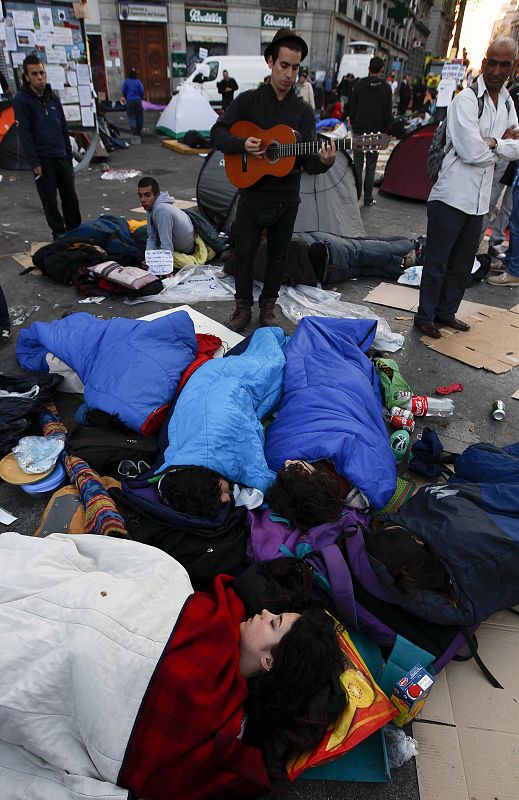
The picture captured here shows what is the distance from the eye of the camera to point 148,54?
63.9 feet

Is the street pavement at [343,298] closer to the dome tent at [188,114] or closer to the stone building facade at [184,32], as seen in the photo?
the dome tent at [188,114]

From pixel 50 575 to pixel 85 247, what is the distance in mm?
3979

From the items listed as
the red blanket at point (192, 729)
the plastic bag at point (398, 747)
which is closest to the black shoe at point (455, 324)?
the plastic bag at point (398, 747)

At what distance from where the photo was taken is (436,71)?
21.7 metres

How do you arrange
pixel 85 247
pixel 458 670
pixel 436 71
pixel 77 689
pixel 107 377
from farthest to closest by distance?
pixel 436 71, pixel 85 247, pixel 107 377, pixel 458 670, pixel 77 689

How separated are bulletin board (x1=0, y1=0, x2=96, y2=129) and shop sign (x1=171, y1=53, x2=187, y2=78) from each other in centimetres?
1502

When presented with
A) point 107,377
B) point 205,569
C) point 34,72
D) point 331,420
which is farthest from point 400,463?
point 34,72

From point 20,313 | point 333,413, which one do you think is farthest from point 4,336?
point 333,413

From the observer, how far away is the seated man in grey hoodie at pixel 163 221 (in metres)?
4.48

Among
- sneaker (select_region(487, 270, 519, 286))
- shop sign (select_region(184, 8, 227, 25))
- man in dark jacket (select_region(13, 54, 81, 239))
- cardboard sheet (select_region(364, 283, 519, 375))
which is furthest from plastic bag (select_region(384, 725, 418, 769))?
shop sign (select_region(184, 8, 227, 25))

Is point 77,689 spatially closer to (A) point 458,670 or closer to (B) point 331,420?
→ (A) point 458,670

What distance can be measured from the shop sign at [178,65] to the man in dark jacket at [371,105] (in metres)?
16.8

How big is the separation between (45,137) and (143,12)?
60.5 ft

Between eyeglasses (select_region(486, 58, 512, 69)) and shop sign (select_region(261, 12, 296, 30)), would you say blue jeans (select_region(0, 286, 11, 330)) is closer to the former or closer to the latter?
eyeglasses (select_region(486, 58, 512, 69))
